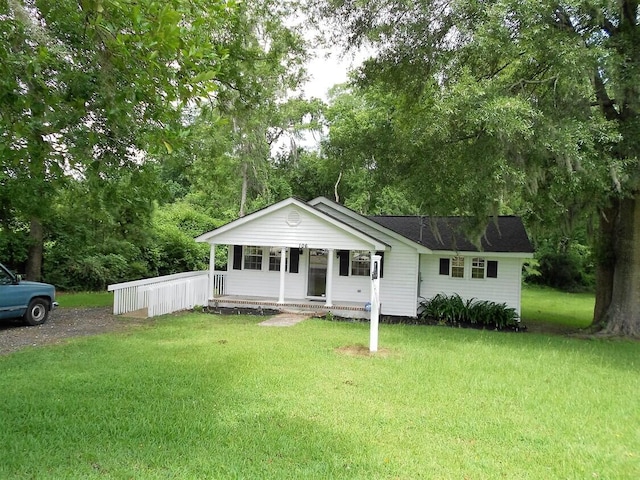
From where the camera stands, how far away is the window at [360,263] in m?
15.9

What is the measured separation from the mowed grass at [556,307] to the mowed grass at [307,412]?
7768 mm

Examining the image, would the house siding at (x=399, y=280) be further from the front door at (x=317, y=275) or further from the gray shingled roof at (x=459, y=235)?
the front door at (x=317, y=275)

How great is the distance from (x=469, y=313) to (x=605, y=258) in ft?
14.0

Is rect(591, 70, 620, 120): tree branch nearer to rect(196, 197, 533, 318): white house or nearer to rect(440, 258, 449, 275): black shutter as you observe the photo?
rect(196, 197, 533, 318): white house

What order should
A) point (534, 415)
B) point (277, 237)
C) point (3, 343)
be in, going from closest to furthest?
point (534, 415) → point (3, 343) → point (277, 237)

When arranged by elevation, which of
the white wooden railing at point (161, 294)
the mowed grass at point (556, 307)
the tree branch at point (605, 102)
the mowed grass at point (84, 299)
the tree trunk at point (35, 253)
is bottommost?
the mowed grass at point (556, 307)

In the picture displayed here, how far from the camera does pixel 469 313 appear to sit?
14.8 metres

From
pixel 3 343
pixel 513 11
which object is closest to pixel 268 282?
pixel 3 343

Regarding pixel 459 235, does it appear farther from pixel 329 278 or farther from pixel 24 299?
pixel 24 299

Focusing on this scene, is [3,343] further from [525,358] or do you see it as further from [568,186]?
[568,186]

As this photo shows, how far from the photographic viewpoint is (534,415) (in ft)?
18.0

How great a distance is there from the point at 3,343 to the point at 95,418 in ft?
18.0

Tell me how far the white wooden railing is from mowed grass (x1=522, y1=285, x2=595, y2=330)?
38.4ft

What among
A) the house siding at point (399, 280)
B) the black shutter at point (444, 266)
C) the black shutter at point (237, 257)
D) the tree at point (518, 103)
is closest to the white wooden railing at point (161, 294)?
the black shutter at point (237, 257)
